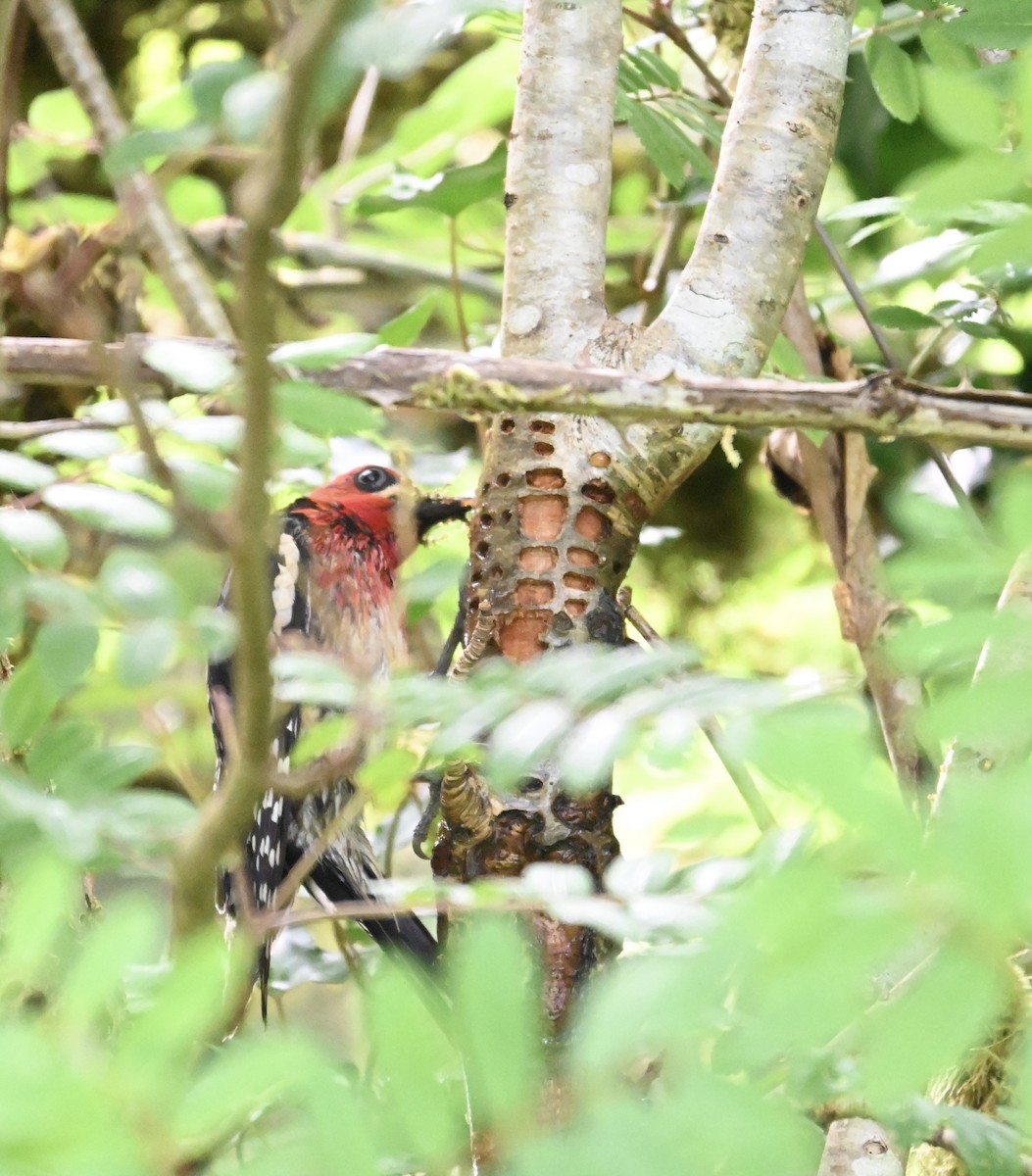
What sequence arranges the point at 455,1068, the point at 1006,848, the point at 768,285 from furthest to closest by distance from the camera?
the point at 768,285 < the point at 455,1068 < the point at 1006,848

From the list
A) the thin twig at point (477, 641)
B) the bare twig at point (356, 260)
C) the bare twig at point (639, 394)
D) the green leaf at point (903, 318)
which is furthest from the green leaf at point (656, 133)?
the bare twig at point (356, 260)

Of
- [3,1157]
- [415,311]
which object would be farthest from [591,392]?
[415,311]

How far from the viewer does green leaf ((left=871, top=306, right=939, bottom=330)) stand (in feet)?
4.92

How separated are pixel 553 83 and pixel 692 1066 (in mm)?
1029

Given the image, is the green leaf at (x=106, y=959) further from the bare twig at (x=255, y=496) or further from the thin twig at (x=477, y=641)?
the thin twig at (x=477, y=641)

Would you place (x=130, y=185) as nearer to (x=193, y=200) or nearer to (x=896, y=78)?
(x=896, y=78)

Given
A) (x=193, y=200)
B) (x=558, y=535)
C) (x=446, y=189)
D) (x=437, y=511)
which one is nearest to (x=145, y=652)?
(x=558, y=535)

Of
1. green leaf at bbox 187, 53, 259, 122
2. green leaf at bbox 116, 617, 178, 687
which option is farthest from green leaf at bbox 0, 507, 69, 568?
green leaf at bbox 187, 53, 259, 122

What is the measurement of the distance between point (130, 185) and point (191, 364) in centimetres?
33

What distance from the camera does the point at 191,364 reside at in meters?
0.75

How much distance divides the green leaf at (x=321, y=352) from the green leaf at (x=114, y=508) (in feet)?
0.42

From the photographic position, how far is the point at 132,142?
63 cm

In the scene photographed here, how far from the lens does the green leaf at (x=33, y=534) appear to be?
0.84m

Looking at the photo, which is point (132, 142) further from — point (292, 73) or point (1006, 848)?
point (1006, 848)
